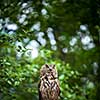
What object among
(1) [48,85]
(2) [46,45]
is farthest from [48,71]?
(2) [46,45]

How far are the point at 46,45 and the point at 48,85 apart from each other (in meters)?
7.03

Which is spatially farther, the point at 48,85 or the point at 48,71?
the point at 48,71

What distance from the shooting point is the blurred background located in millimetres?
7777

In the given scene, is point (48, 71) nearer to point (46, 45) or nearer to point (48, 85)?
point (48, 85)

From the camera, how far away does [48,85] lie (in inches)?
241

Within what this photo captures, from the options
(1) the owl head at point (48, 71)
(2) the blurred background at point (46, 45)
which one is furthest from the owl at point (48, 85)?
(2) the blurred background at point (46, 45)

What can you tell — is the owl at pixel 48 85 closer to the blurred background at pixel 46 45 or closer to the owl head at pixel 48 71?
the owl head at pixel 48 71

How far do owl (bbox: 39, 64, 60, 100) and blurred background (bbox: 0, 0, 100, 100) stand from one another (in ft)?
3.68

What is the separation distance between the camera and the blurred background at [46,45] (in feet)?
25.5

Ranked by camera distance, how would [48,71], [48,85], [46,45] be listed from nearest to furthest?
[48,85] < [48,71] < [46,45]

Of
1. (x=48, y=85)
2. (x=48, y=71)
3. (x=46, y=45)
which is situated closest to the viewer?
(x=48, y=85)

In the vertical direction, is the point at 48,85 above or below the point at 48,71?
below

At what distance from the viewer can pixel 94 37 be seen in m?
14.1

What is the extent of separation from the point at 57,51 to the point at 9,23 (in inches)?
304
